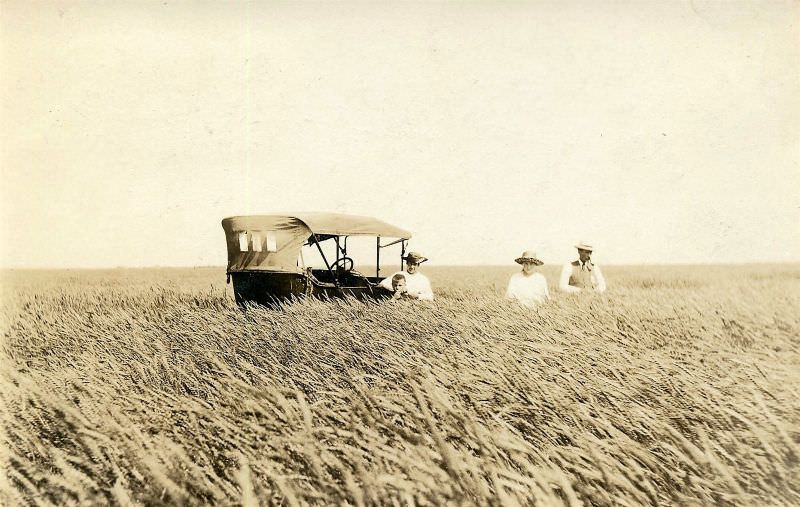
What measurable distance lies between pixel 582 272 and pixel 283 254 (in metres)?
4.90

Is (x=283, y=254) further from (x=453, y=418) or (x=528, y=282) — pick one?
(x=453, y=418)

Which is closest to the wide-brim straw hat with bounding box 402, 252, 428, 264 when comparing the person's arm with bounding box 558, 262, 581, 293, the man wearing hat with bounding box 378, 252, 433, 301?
the man wearing hat with bounding box 378, 252, 433, 301

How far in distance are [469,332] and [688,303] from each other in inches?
105

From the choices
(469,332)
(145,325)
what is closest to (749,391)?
(469,332)

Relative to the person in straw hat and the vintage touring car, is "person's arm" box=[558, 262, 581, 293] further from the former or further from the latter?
the vintage touring car

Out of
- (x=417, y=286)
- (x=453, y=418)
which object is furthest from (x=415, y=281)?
(x=453, y=418)

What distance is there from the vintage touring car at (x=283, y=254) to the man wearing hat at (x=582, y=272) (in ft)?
9.56

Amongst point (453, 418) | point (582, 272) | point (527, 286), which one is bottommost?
point (453, 418)

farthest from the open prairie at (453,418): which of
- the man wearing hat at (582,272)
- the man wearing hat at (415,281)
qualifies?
the man wearing hat at (582,272)

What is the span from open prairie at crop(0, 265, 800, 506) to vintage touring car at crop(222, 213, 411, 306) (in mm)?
3031

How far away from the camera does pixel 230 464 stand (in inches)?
91.8

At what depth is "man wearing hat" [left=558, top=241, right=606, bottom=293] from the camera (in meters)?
7.87

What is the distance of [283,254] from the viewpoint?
27.6 ft

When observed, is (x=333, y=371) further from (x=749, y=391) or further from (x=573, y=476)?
(x=749, y=391)
